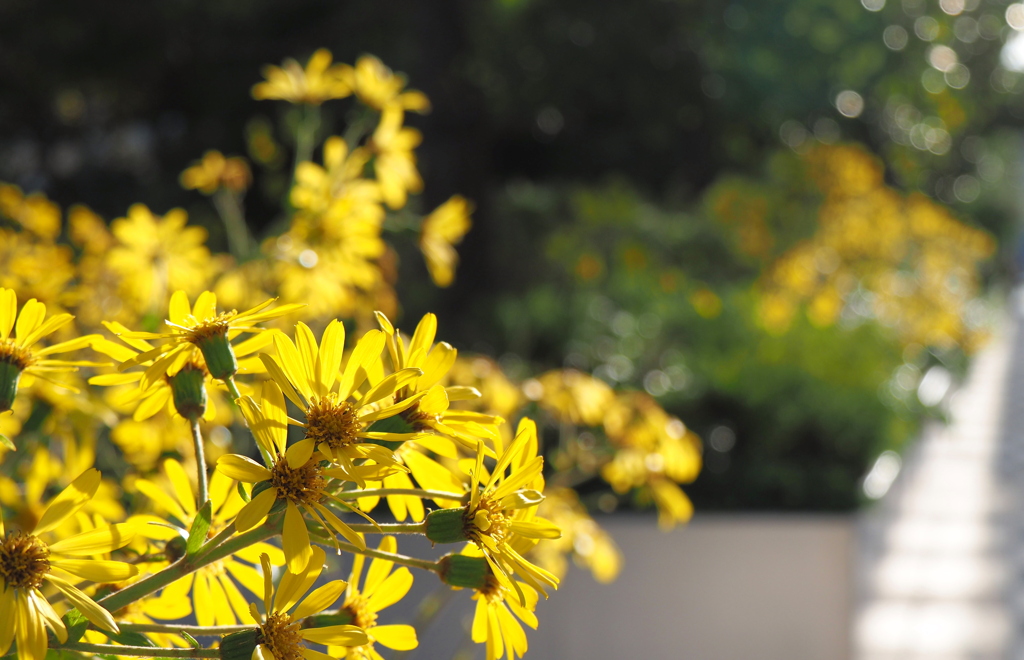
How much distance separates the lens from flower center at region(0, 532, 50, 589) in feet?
1.48

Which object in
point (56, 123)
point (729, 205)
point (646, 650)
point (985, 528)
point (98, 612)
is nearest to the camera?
point (98, 612)

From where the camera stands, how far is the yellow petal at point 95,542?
470mm

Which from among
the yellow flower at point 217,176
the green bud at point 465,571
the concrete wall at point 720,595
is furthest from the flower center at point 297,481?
the concrete wall at point 720,595

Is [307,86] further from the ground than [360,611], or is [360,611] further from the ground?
[307,86]

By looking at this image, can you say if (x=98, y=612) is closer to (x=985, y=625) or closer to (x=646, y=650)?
(x=646, y=650)

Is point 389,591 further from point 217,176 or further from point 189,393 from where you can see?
point 217,176

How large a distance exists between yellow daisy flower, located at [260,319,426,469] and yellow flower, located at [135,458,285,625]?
0.09 metres

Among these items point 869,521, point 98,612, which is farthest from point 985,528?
point 98,612

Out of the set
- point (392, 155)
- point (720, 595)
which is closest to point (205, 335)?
point (392, 155)

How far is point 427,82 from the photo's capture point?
518 cm

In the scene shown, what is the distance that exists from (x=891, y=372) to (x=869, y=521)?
4.49 feet

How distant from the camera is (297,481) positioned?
47 centimetres

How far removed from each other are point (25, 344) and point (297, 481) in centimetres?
20

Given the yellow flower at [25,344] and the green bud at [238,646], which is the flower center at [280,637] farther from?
the yellow flower at [25,344]
